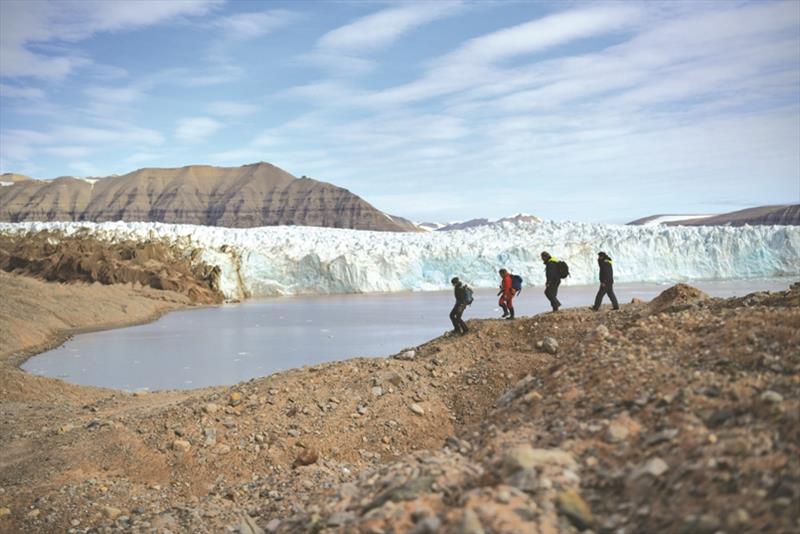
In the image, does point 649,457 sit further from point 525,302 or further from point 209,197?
point 209,197

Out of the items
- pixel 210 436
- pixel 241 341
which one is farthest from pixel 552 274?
pixel 241 341

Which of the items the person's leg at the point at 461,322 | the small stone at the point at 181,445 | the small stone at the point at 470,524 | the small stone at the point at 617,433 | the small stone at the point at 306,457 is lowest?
the small stone at the point at 306,457

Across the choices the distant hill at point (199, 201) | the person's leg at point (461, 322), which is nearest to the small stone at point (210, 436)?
the person's leg at point (461, 322)

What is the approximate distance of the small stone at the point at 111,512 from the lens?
538cm

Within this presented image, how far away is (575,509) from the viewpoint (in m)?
3.04

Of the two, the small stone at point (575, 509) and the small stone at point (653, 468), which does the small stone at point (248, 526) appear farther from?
the small stone at point (653, 468)

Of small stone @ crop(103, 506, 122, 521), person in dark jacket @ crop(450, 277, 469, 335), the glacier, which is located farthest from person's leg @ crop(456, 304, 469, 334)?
the glacier

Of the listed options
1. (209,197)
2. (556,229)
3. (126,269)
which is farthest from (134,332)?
(209,197)

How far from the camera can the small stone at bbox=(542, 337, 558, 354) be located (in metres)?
8.45

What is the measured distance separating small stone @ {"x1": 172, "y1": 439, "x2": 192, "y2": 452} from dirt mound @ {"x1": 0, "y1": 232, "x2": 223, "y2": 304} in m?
18.8

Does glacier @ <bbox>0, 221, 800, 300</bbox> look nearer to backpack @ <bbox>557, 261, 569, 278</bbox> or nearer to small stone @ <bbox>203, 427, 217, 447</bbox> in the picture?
backpack @ <bbox>557, 261, 569, 278</bbox>

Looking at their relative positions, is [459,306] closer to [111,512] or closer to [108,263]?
[111,512]

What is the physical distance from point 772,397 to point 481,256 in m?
25.4

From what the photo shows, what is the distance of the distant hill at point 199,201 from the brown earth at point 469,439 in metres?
73.4
